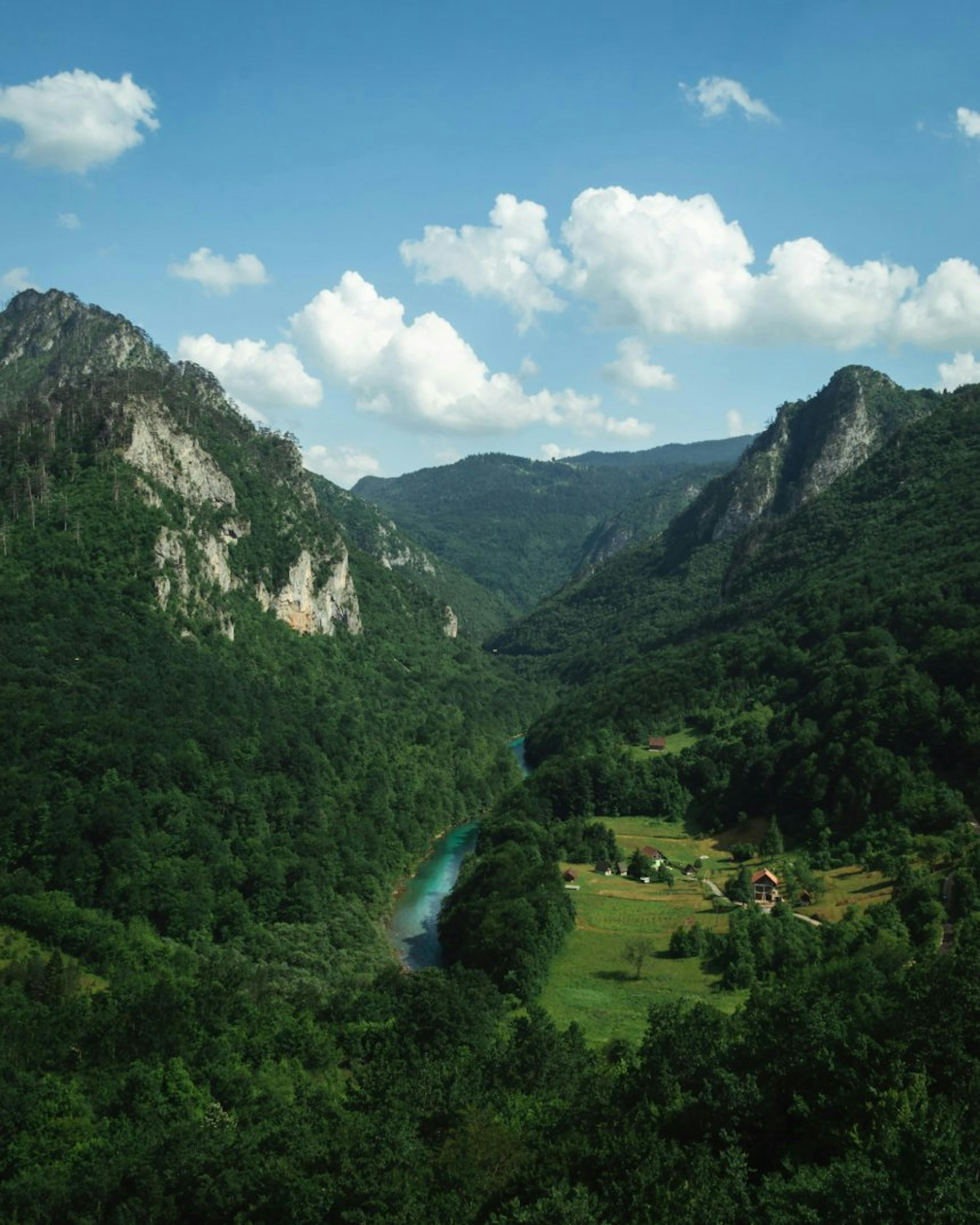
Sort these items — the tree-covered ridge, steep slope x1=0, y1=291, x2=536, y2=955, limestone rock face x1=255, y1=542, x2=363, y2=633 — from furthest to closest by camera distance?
limestone rock face x1=255, y1=542, x2=363, y2=633 < the tree-covered ridge < steep slope x1=0, y1=291, x2=536, y2=955

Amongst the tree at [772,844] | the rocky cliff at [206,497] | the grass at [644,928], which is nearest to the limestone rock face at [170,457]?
the rocky cliff at [206,497]

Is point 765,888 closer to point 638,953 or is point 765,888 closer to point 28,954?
point 638,953

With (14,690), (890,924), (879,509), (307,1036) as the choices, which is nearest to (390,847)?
(14,690)

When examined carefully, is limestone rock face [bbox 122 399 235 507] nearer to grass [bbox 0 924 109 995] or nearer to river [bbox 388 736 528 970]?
river [bbox 388 736 528 970]

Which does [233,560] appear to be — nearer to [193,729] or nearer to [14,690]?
[193,729]

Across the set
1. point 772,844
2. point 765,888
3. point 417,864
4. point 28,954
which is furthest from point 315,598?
point 765,888

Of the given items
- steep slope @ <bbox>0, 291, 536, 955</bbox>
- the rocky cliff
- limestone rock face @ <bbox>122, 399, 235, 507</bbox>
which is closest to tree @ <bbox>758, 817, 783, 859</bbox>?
steep slope @ <bbox>0, 291, 536, 955</bbox>
